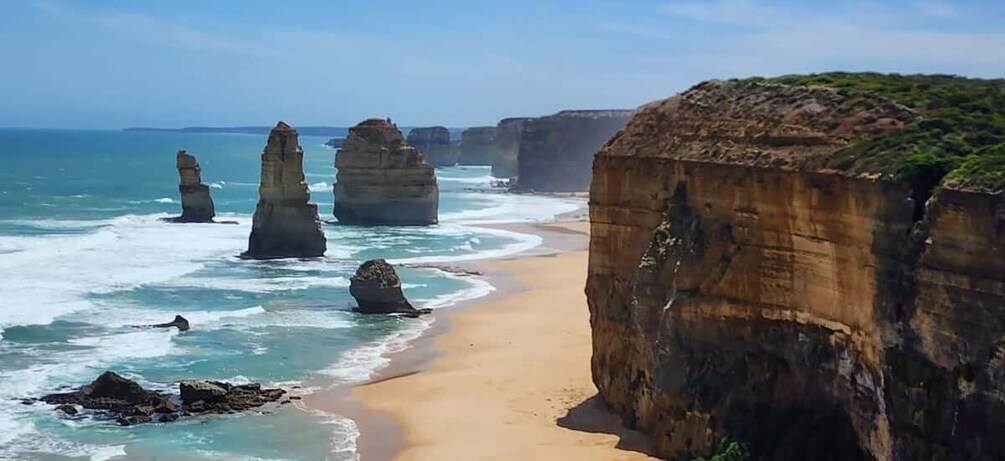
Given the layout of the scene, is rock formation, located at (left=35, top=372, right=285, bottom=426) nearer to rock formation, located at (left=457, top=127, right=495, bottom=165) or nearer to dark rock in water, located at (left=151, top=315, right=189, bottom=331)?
dark rock in water, located at (left=151, top=315, right=189, bottom=331)

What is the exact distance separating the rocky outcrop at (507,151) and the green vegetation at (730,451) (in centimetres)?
12708

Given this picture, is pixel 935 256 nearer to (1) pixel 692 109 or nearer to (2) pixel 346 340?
(1) pixel 692 109

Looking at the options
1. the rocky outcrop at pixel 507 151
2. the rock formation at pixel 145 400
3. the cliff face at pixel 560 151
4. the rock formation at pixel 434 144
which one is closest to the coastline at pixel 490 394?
the rock formation at pixel 145 400

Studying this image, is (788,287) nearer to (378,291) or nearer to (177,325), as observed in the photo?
(378,291)

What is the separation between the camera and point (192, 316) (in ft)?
135

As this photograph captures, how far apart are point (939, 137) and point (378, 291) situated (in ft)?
84.1

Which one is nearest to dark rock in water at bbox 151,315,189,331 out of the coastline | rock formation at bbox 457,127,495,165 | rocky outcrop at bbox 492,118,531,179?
the coastline

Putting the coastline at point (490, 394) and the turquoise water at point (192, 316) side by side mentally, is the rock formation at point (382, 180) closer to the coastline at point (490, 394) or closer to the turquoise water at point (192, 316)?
the turquoise water at point (192, 316)

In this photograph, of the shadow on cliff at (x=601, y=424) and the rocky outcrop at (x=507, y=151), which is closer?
the shadow on cliff at (x=601, y=424)

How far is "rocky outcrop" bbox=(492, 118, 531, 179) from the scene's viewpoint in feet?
493

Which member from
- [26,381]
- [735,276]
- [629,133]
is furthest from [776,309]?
[26,381]

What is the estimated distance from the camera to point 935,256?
16047 millimetres

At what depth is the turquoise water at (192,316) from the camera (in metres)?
26.1

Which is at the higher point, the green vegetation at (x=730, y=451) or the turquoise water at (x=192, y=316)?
the green vegetation at (x=730, y=451)
